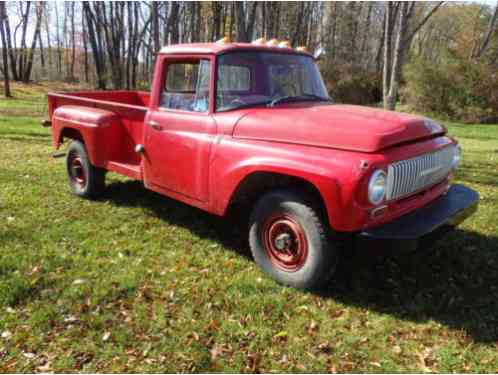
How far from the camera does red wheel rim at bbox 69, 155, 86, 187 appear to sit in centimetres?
571

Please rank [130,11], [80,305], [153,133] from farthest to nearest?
[130,11] → [153,133] → [80,305]

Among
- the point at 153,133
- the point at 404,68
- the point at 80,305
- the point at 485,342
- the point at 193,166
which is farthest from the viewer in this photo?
the point at 404,68

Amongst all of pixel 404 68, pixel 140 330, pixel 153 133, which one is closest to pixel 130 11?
pixel 404 68

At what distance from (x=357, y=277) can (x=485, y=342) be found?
1118mm

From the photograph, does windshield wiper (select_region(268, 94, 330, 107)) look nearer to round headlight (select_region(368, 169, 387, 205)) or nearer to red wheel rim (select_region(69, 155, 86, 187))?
round headlight (select_region(368, 169, 387, 205))

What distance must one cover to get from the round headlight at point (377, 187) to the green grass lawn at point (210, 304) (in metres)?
0.69

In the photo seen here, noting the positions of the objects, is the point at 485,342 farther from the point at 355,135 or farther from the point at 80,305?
the point at 80,305

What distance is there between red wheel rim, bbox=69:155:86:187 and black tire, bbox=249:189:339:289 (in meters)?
3.16

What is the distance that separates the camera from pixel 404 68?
20.7 m

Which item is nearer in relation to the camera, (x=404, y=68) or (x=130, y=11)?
(x=404, y=68)

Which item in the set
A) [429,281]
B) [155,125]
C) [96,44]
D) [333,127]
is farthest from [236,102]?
[96,44]

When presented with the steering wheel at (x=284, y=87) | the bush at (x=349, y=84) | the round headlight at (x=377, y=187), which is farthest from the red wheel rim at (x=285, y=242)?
the bush at (x=349, y=84)

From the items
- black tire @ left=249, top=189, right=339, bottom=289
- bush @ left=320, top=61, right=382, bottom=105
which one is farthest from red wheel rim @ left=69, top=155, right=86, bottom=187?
bush @ left=320, top=61, right=382, bottom=105

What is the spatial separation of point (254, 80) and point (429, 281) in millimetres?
2445
